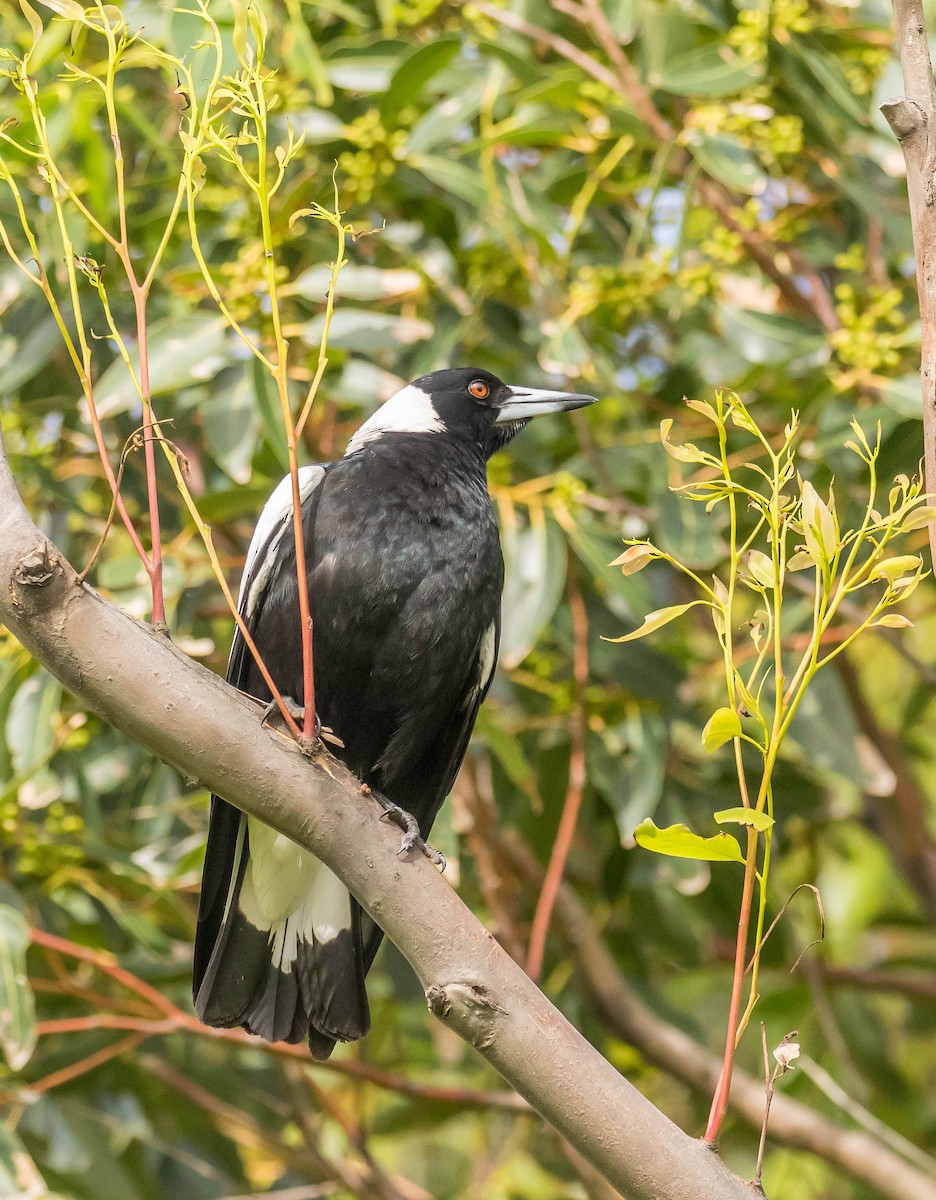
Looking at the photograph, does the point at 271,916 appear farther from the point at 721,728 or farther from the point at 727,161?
the point at 727,161

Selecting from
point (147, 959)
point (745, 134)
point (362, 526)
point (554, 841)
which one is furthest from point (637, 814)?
point (745, 134)

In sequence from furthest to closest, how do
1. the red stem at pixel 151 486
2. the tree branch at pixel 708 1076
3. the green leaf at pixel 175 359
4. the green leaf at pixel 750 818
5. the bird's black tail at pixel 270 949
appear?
the tree branch at pixel 708 1076, the green leaf at pixel 175 359, the bird's black tail at pixel 270 949, the red stem at pixel 151 486, the green leaf at pixel 750 818

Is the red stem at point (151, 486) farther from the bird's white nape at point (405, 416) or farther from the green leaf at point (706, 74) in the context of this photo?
the green leaf at point (706, 74)

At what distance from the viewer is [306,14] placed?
3.01m

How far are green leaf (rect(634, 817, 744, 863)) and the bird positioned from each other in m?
0.96

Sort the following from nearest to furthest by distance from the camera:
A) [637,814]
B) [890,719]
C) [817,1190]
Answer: [637,814] < [817,1190] < [890,719]

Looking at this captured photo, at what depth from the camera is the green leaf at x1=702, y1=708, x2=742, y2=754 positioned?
1.16 meters

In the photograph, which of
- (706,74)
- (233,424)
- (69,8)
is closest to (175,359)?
(233,424)

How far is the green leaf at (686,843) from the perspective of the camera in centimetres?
119

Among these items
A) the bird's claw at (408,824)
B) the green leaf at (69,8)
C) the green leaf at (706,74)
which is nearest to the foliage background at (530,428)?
the green leaf at (706,74)

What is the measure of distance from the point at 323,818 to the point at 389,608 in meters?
0.86

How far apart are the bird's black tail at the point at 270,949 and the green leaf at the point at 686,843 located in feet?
3.28

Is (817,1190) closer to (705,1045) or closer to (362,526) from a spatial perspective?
(705,1045)

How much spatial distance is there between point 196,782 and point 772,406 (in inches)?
74.0
